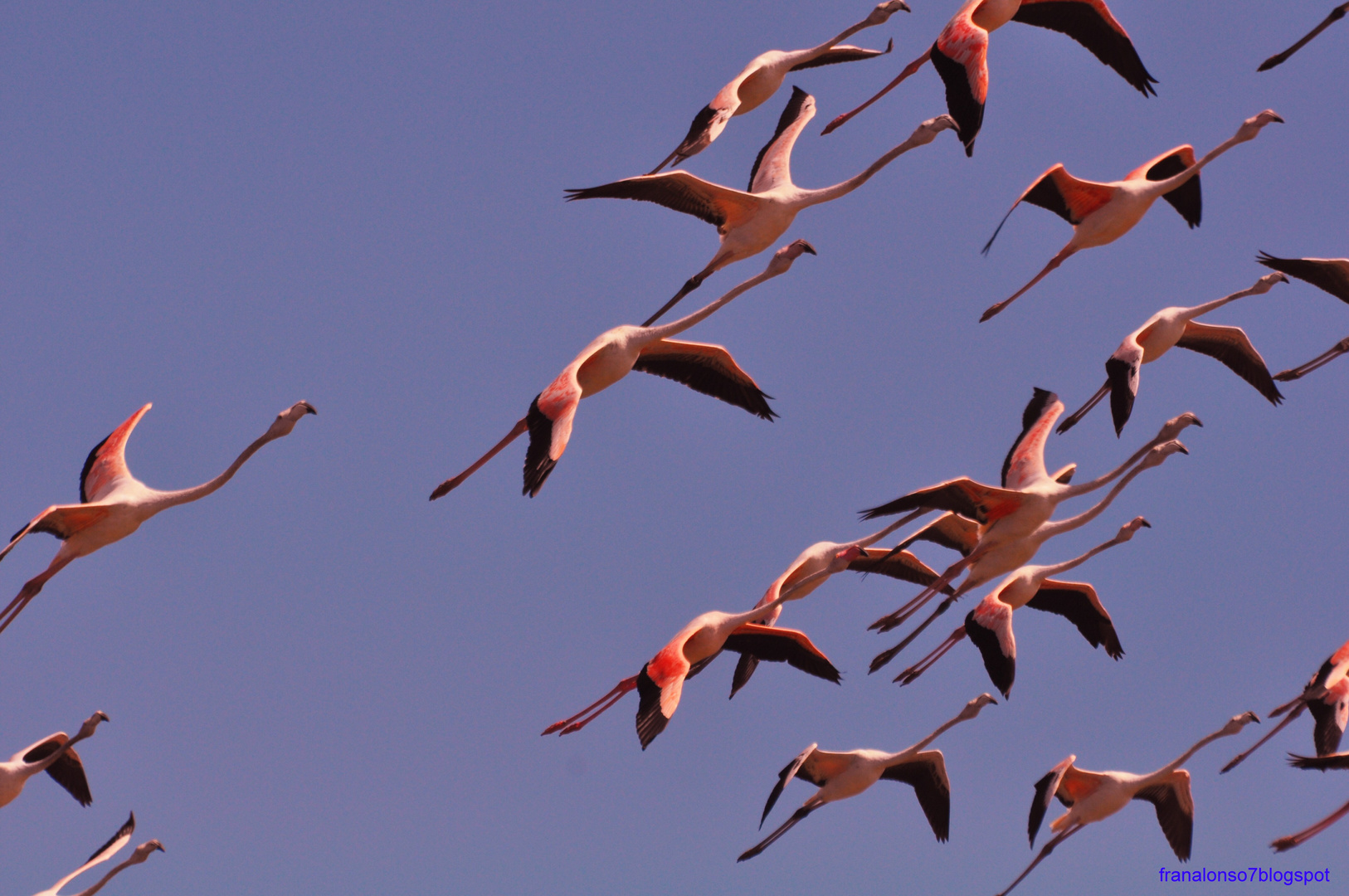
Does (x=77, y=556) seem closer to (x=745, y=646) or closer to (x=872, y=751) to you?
(x=745, y=646)

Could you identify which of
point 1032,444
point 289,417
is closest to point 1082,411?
point 1032,444

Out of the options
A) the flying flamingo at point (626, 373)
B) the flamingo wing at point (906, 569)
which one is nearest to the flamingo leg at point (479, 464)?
the flying flamingo at point (626, 373)

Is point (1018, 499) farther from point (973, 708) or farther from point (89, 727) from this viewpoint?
point (89, 727)

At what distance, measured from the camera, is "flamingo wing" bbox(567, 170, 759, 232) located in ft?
61.5

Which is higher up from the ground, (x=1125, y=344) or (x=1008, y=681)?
(x=1125, y=344)

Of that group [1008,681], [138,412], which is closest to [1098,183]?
[1008,681]

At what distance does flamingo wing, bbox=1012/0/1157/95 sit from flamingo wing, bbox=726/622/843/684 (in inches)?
321

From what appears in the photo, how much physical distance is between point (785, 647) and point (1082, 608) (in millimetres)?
4449

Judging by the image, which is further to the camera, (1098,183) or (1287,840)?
(1098,183)

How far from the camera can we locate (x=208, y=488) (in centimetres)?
1977

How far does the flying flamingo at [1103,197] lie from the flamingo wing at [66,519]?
10.2 metres

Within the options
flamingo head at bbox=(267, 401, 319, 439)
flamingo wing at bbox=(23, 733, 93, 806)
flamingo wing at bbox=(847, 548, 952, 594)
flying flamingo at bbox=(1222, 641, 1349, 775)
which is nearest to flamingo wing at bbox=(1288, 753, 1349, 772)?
→ flying flamingo at bbox=(1222, 641, 1349, 775)

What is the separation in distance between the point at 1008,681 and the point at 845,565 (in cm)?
283

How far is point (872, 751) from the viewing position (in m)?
21.4
